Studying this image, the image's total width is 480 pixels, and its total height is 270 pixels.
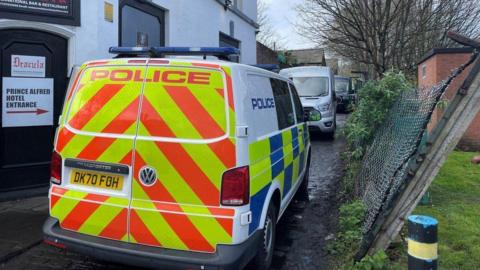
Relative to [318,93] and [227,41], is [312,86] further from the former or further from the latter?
[227,41]

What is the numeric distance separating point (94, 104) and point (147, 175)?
774mm

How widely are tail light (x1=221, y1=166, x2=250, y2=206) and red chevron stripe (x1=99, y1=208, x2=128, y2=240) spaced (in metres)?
0.79

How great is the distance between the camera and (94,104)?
12.0ft

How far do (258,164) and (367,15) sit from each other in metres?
12.1

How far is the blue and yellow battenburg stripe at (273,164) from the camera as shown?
3.55 meters

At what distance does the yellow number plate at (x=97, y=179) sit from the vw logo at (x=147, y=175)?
19 cm

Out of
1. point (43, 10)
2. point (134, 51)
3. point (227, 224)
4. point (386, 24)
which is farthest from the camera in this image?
point (386, 24)

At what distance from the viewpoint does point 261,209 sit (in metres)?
3.73

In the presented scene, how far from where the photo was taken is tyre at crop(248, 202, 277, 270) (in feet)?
13.1

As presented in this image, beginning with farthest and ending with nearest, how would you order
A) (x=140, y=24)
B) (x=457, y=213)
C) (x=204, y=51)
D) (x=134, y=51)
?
(x=140, y=24) → (x=457, y=213) → (x=134, y=51) → (x=204, y=51)

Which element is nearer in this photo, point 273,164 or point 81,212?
point 81,212

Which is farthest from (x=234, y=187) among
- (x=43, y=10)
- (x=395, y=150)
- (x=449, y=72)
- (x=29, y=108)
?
(x=449, y=72)

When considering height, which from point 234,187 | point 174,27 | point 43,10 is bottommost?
point 234,187

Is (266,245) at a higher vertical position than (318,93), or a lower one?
→ lower
